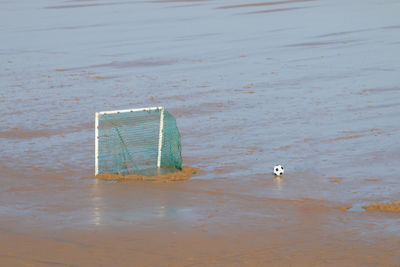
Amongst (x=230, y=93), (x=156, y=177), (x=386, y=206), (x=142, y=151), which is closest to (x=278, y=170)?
(x=156, y=177)

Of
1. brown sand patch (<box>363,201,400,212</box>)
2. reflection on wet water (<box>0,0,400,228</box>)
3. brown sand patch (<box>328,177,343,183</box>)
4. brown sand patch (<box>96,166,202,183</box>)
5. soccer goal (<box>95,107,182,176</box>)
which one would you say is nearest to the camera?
brown sand patch (<box>363,201,400,212</box>)

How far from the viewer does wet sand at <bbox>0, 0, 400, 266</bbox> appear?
13.4 m

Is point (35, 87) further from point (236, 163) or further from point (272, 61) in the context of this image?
point (236, 163)

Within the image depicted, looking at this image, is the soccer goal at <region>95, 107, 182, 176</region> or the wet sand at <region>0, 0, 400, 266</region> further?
the soccer goal at <region>95, 107, 182, 176</region>

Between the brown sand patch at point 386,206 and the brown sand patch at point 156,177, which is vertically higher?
the brown sand patch at point 156,177

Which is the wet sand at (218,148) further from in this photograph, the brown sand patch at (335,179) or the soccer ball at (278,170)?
the soccer ball at (278,170)

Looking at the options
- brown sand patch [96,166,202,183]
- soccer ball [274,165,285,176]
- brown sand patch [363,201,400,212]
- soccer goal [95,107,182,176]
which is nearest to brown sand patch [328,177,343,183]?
soccer ball [274,165,285,176]

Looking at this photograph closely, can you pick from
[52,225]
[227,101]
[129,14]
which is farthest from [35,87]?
[129,14]

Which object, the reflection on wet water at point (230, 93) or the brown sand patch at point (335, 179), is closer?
the brown sand patch at point (335, 179)

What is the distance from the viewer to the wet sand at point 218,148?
13367mm

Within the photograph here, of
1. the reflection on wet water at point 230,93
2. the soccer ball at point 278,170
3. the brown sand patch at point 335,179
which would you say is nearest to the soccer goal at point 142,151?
the reflection on wet water at point 230,93

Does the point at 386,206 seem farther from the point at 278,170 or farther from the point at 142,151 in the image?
the point at 142,151

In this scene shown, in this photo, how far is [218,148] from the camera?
2094 cm

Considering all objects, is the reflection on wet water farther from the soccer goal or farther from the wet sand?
the soccer goal
